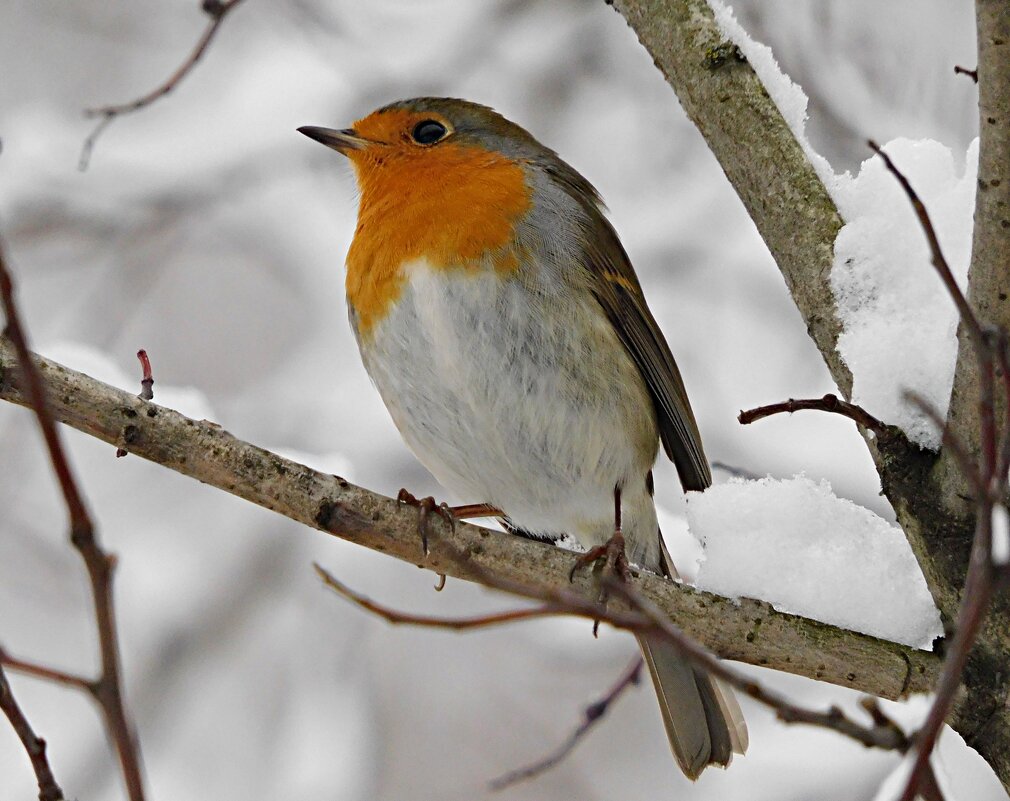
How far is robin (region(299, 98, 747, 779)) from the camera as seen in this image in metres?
3.00

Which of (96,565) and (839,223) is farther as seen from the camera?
(839,223)

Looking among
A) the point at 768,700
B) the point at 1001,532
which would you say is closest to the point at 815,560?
the point at 1001,532

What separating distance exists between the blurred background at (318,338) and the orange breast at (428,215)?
78cm

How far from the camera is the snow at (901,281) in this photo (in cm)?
212

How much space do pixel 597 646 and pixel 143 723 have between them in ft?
6.04

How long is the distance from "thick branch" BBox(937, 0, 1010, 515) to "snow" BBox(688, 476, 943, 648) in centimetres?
45

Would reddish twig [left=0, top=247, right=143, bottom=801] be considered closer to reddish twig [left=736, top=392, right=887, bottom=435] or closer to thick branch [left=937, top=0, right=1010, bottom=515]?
reddish twig [left=736, top=392, right=887, bottom=435]

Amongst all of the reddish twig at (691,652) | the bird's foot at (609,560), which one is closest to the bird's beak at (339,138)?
the bird's foot at (609,560)

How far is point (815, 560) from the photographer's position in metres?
2.35

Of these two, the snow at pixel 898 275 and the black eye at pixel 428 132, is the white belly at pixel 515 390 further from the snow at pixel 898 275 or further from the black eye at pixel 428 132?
the snow at pixel 898 275

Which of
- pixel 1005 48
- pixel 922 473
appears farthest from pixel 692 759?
pixel 1005 48

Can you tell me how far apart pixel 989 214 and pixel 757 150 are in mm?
821

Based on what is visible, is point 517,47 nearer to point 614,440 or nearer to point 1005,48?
point 614,440

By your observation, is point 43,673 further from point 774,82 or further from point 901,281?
point 774,82
